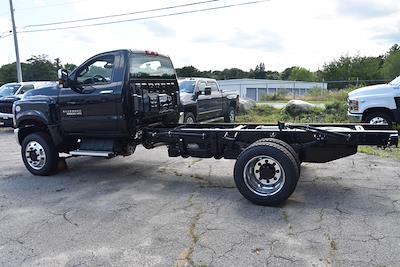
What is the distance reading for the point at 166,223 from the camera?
16.2 ft

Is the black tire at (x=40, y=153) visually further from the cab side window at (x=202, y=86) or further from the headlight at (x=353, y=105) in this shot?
the headlight at (x=353, y=105)

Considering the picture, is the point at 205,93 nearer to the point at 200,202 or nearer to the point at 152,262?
the point at 200,202

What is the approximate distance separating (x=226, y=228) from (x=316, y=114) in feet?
41.1

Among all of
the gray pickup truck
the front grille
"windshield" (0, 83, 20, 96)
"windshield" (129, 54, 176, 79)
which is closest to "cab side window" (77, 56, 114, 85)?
"windshield" (129, 54, 176, 79)

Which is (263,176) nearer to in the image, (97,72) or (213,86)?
(97,72)

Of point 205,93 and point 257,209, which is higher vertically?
point 205,93

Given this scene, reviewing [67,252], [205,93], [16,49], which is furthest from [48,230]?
[16,49]

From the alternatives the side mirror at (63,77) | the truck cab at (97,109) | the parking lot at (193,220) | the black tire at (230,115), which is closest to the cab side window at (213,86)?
the black tire at (230,115)

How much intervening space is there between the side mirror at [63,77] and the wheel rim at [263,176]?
3.67 meters

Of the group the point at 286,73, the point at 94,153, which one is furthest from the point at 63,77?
the point at 286,73

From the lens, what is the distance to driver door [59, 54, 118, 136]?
22.4 ft

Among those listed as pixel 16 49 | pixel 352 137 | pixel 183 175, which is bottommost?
pixel 183 175

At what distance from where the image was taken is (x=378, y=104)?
10719 mm

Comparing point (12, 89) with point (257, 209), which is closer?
point (257, 209)
